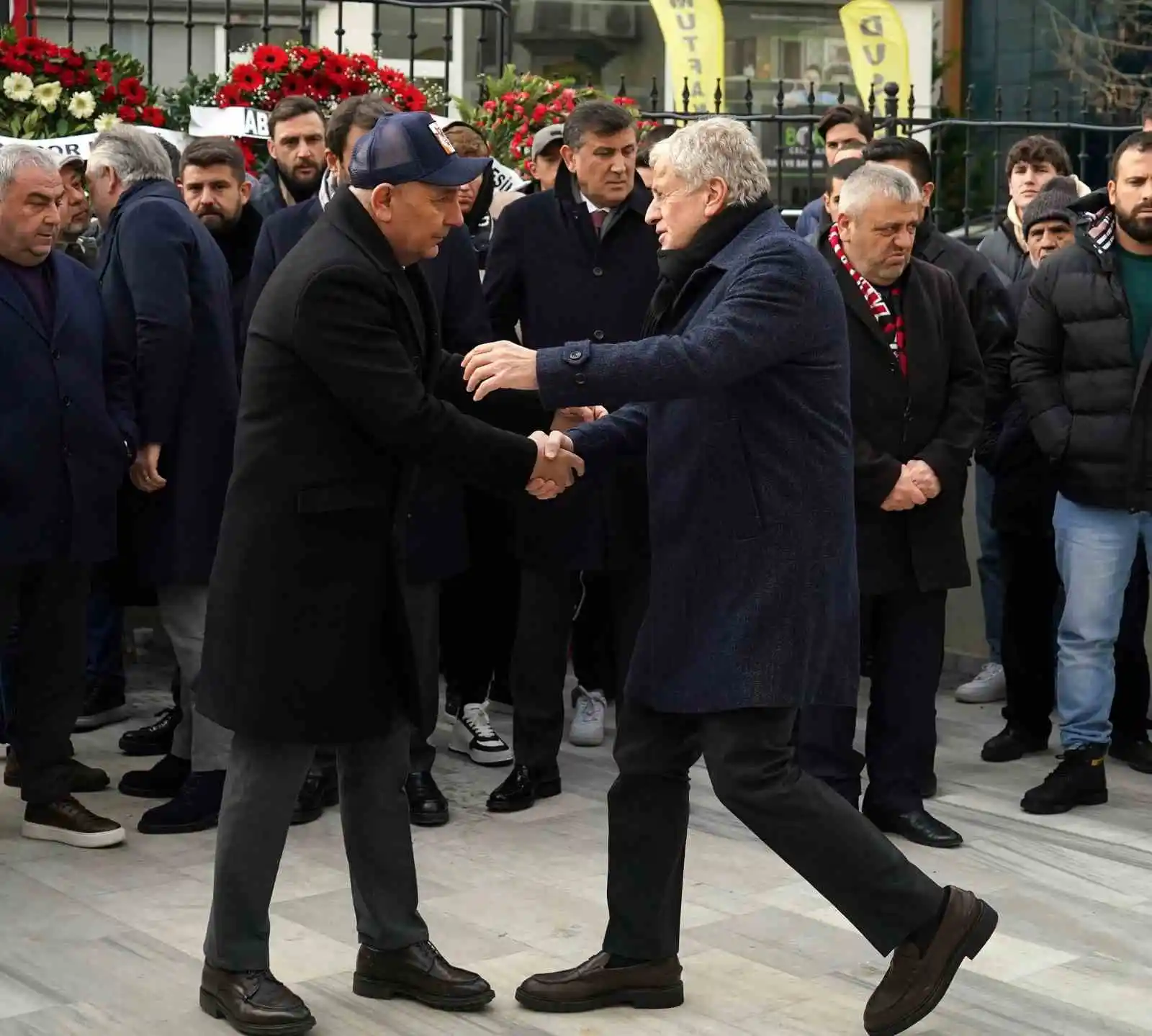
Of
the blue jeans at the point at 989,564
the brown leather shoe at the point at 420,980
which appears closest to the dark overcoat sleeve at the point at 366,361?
the brown leather shoe at the point at 420,980

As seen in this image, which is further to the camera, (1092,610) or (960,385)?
(1092,610)

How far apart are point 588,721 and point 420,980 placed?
2.82 metres

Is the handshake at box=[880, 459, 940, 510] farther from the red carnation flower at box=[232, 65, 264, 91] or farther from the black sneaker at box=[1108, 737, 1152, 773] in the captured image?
the red carnation flower at box=[232, 65, 264, 91]

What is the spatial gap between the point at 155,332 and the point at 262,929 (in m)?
2.29

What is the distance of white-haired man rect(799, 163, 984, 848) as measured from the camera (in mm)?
5875

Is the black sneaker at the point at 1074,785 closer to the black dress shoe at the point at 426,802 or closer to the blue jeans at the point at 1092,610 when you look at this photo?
the blue jeans at the point at 1092,610

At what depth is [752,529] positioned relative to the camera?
13.6ft

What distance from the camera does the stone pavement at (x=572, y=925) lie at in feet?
14.1

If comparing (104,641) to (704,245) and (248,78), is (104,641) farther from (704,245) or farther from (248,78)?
→ (704,245)

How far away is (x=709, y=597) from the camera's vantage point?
4172mm

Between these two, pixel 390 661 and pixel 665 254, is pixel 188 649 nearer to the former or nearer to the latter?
pixel 390 661

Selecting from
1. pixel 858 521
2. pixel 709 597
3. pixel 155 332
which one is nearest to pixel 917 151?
pixel 858 521

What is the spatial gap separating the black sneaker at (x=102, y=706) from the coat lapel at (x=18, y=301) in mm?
2068

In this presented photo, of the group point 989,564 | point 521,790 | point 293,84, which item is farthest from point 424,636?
point 293,84
